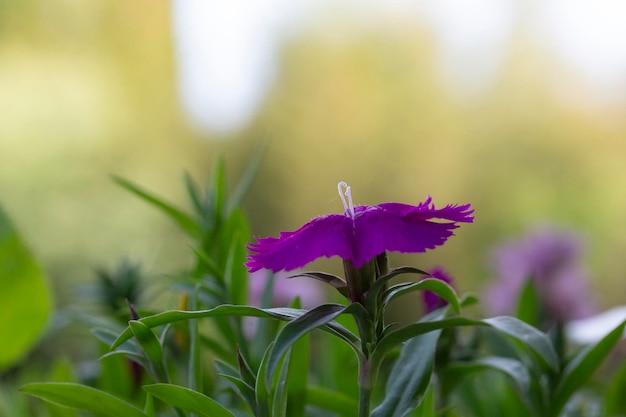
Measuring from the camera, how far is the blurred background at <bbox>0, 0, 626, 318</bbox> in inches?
140

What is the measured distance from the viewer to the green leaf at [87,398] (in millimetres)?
350

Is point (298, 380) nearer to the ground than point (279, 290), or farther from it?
farther from it

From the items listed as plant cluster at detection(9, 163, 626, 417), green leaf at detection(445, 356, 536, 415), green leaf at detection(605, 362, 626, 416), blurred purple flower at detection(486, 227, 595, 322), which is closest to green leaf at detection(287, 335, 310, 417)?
plant cluster at detection(9, 163, 626, 417)

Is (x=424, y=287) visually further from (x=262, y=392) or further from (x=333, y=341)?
(x=333, y=341)

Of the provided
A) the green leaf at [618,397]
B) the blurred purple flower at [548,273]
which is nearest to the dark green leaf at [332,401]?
the green leaf at [618,397]

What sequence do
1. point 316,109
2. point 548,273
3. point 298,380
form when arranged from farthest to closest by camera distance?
point 316,109 → point 548,273 → point 298,380

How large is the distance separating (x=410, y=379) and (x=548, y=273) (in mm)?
731

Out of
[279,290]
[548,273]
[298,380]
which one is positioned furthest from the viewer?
[548,273]

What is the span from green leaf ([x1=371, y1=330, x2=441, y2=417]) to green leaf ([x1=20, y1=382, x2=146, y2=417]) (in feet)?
0.39

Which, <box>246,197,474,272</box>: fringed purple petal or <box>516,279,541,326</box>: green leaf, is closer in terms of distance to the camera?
<box>246,197,474,272</box>: fringed purple petal

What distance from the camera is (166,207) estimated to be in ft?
1.69

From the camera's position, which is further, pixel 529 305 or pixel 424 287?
pixel 529 305

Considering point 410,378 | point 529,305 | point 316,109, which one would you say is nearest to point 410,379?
point 410,378

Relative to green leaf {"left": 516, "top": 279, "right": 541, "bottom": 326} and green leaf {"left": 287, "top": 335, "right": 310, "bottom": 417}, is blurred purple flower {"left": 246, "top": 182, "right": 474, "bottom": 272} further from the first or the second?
green leaf {"left": 516, "top": 279, "right": 541, "bottom": 326}
